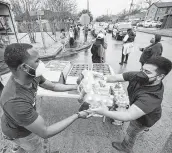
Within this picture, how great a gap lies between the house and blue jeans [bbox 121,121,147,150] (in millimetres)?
59329

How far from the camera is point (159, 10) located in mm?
49969

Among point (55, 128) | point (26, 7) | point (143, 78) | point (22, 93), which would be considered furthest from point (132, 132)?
point (26, 7)

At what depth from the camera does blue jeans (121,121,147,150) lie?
1775 millimetres

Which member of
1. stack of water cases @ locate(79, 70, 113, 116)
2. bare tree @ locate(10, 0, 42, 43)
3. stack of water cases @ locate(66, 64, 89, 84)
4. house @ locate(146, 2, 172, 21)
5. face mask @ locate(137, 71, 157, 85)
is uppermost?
house @ locate(146, 2, 172, 21)

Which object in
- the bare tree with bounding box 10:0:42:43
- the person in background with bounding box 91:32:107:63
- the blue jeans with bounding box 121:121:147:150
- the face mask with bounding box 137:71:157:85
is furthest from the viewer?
the bare tree with bounding box 10:0:42:43

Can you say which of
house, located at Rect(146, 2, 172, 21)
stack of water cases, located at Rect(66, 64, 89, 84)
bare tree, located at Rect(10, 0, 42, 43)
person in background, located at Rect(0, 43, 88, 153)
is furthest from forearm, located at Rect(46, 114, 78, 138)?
house, located at Rect(146, 2, 172, 21)

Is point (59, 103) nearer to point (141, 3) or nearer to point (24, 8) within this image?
point (24, 8)

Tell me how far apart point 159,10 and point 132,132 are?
64776mm

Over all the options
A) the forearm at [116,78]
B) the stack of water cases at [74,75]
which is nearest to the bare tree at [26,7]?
the stack of water cases at [74,75]

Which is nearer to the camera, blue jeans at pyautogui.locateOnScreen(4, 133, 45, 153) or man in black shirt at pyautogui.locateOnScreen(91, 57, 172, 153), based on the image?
man in black shirt at pyautogui.locateOnScreen(91, 57, 172, 153)

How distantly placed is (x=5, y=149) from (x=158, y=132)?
3.20 m

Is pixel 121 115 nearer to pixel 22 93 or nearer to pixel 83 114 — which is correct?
pixel 83 114

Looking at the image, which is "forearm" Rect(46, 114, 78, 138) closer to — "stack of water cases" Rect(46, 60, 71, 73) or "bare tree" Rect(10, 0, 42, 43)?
"stack of water cases" Rect(46, 60, 71, 73)

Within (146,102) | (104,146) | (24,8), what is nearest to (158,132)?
(104,146)
